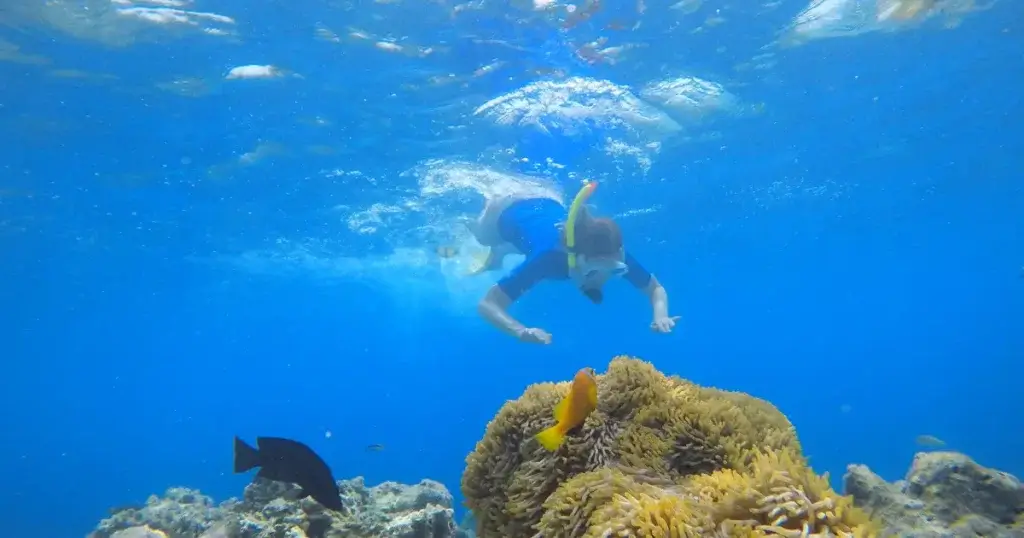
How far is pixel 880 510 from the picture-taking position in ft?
14.9

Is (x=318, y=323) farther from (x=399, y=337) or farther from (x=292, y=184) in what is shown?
(x=292, y=184)

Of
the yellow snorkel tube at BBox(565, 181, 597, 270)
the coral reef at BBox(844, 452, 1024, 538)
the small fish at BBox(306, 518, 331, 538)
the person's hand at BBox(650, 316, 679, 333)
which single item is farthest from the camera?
the person's hand at BBox(650, 316, 679, 333)

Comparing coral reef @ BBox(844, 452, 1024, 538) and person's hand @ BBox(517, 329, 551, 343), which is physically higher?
person's hand @ BBox(517, 329, 551, 343)

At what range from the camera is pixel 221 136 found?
16.3 m

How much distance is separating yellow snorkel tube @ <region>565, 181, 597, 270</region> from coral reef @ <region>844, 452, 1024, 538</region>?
375 centimetres

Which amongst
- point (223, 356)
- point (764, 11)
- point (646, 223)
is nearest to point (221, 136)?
point (764, 11)

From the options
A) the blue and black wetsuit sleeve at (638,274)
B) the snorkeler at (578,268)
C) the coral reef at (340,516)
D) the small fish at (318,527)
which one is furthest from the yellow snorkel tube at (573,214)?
the small fish at (318,527)

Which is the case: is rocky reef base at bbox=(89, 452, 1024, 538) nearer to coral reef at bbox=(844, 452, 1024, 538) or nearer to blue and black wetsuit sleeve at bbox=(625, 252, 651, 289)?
coral reef at bbox=(844, 452, 1024, 538)

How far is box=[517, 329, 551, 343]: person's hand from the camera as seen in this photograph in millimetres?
7720

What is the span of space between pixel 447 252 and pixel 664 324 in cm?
2056

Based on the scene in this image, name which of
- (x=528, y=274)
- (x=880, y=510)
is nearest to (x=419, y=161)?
(x=528, y=274)

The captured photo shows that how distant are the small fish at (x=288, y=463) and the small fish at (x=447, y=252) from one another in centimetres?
2301

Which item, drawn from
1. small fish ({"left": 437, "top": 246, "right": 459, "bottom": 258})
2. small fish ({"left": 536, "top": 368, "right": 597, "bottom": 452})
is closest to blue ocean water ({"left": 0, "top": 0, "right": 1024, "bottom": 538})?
small fish ({"left": 437, "top": 246, "right": 459, "bottom": 258})

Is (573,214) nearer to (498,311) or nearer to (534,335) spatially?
(534,335)
